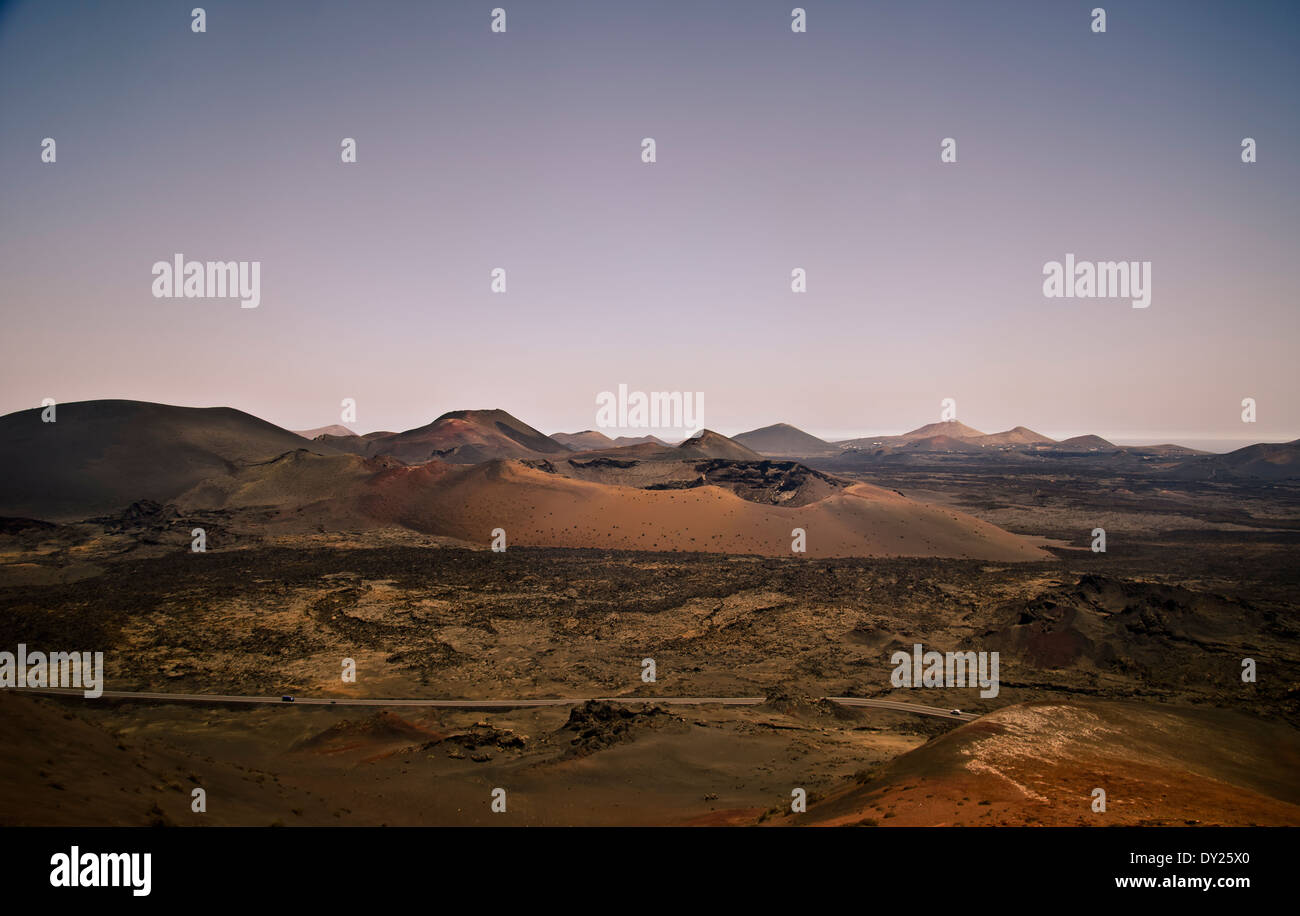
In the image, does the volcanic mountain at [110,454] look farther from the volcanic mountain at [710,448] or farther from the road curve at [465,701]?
the volcanic mountain at [710,448]

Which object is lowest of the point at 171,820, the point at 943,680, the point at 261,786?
the point at 943,680

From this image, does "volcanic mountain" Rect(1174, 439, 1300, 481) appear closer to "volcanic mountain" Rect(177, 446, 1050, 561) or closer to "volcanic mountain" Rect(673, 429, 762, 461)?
"volcanic mountain" Rect(673, 429, 762, 461)

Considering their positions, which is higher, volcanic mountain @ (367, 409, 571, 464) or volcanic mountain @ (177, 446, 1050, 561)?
volcanic mountain @ (367, 409, 571, 464)

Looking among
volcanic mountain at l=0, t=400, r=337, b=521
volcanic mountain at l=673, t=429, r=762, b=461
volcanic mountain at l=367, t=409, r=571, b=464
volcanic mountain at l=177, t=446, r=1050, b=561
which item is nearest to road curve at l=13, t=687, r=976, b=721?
volcanic mountain at l=177, t=446, r=1050, b=561

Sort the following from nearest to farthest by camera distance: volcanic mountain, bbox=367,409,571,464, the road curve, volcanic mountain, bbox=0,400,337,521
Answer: the road curve
volcanic mountain, bbox=0,400,337,521
volcanic mountain, bbox=367,409,571,464

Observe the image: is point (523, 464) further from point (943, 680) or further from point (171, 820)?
point (171, 820)

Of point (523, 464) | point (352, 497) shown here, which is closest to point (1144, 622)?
point (523, 464)

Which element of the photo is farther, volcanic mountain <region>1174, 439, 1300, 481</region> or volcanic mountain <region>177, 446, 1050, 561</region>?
volcanic mountain <region>1174, 439, 1300, 481</region>
